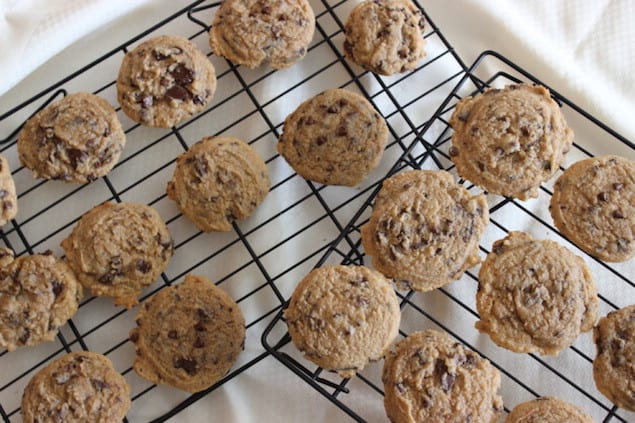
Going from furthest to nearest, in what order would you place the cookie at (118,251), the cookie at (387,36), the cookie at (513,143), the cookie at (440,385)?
the cookie at (387,36)
the cookie at (118,251)
the cookie at (513,143)
the cookie at (440,385)

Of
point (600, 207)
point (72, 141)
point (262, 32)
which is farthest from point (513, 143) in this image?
point (72, 141)

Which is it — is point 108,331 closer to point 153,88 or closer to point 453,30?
point 153,88

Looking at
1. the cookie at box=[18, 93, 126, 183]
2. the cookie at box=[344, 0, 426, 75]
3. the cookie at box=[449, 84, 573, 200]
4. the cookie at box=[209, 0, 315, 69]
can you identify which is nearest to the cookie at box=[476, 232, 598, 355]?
the cookie at box=[449, 84, 573, 200]

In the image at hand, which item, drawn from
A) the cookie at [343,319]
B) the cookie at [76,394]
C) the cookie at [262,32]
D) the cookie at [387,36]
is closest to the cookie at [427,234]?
the cookie at [343,319]

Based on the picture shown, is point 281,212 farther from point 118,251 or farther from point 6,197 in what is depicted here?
point 6,197

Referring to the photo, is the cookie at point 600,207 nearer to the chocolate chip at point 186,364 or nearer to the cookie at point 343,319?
the cookie at point 343,319

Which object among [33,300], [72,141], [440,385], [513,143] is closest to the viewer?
[440,385]
